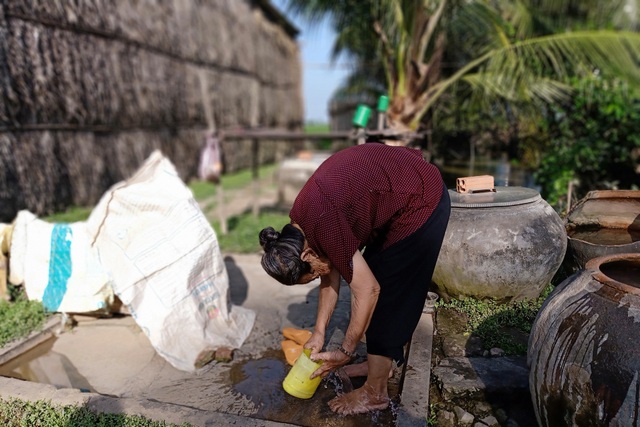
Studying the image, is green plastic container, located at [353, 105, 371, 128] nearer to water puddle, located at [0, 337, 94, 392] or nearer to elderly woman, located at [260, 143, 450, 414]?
elderly woman, located at [260, 143, 450, 414]

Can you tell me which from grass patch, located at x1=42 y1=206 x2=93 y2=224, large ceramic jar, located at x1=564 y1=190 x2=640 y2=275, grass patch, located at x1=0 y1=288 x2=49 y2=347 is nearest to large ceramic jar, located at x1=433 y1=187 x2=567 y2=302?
large ceramic jar, located at x1=564 y1=190 x2=640 y2=275

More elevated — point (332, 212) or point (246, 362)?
point (332, 212)

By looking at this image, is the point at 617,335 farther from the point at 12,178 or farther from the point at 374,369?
the point at 12,178

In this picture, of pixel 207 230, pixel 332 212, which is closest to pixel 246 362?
pixel 207 230

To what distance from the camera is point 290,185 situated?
7.80 meters

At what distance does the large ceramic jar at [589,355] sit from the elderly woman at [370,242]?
619 mm

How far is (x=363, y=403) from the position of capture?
2.43 m

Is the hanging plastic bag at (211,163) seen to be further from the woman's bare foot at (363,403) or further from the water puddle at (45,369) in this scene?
the woman's bare foot at (363,403)

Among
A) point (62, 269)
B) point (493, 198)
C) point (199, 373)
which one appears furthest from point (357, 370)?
point (62, 269)

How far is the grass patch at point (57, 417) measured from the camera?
2266 millimetres

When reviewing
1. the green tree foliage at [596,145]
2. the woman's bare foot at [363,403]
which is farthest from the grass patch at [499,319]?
the green tree foliage at [596,145]

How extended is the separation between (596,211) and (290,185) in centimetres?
499

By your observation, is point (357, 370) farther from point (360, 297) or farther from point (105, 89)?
point (105, 89)

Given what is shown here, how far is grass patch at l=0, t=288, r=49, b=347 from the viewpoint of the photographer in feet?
10.6
